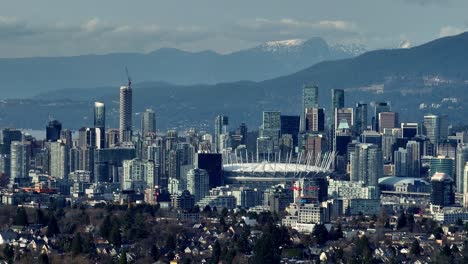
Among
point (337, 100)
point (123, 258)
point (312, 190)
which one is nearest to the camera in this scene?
point (123, 258)

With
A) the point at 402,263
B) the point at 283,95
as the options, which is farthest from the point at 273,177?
the point at 283,95

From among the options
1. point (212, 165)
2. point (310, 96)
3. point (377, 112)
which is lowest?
point (212, 165)

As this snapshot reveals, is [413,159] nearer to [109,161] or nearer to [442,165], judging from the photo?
[442,165]

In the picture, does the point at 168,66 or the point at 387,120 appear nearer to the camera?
the point at 387,120

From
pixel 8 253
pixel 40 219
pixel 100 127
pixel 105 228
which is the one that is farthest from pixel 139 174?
pixel 8 253

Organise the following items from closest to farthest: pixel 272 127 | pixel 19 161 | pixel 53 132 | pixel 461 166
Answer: pixel 461 166 < pixel 19 161 < pixel 53 132 < pixel 272 127

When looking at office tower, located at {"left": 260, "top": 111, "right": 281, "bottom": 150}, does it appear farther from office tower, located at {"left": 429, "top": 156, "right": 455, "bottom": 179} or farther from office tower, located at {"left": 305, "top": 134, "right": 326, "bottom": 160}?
office tower, located at {"left": 429, "top": 156, "right": 455, "bottom": 179}

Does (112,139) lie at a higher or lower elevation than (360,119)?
lower

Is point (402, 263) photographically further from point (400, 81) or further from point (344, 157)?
point (400, 81)
